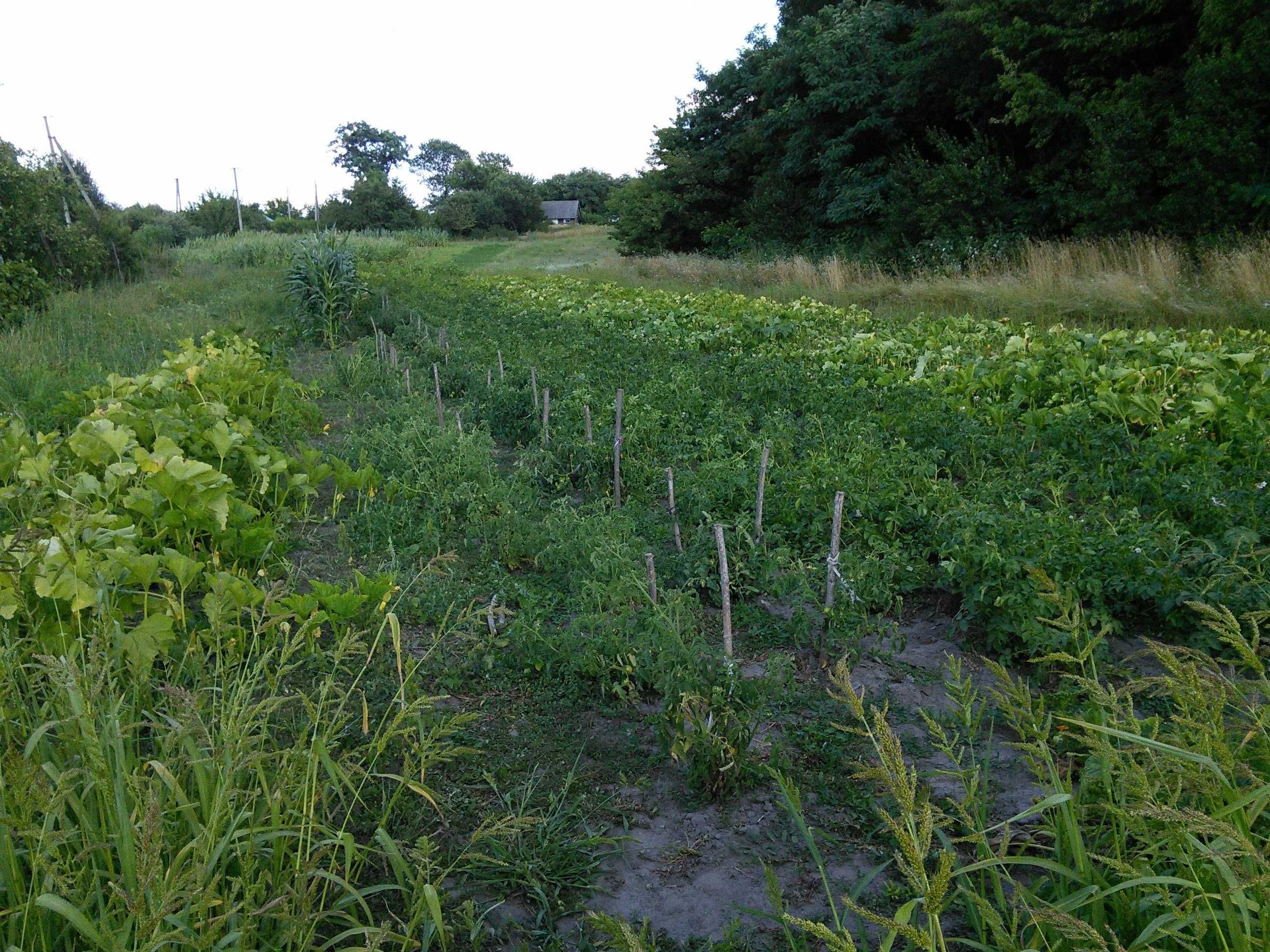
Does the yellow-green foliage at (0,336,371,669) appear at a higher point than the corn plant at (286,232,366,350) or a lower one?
lower

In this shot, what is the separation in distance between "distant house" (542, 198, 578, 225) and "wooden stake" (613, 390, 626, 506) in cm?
6102

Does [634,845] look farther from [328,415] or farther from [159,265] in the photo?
[159,265]

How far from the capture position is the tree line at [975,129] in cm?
1360

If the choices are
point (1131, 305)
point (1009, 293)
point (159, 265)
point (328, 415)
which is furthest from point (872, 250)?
point (159, 265)

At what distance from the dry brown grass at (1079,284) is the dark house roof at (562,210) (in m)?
50.2

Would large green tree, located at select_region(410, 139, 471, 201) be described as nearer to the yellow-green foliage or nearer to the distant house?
the distant house

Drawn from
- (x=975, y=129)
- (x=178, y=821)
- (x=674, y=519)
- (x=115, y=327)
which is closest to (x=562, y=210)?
(x=975, y=129)

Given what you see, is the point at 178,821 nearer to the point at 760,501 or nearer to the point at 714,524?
the point at 714,524

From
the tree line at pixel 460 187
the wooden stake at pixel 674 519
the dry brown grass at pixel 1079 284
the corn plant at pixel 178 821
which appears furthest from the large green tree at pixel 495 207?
the corn plant at pixel 178 821

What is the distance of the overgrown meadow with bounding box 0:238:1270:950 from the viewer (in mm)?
1943

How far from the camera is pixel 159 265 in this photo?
22766 mm

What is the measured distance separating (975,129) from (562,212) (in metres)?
49.9

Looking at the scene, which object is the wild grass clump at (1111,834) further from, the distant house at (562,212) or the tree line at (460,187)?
the distant house at (562,212)

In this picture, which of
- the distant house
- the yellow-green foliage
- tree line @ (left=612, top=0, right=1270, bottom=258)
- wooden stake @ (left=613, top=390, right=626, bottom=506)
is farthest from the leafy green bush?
the distant house
